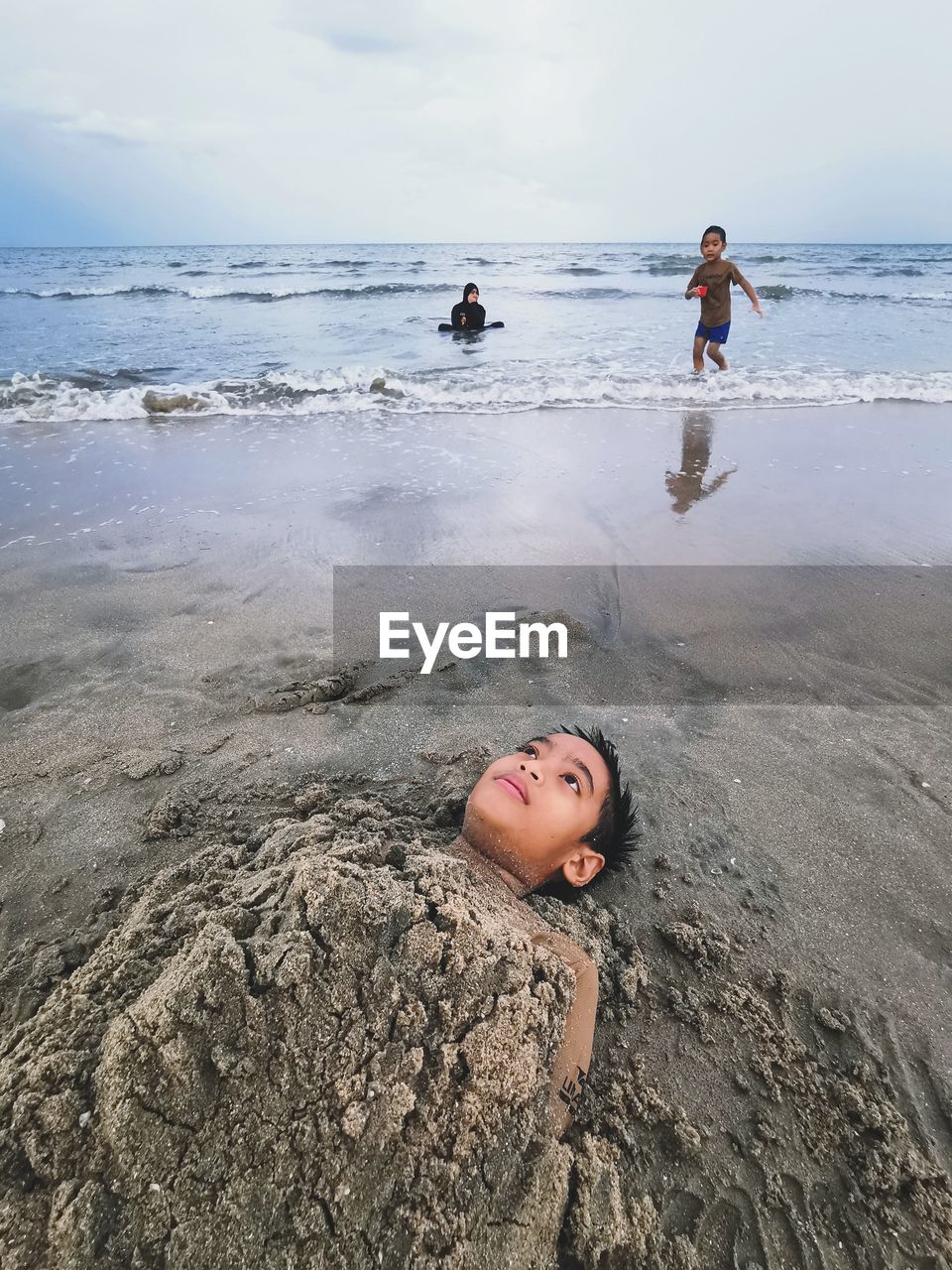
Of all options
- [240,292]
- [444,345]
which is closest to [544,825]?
[444,345]

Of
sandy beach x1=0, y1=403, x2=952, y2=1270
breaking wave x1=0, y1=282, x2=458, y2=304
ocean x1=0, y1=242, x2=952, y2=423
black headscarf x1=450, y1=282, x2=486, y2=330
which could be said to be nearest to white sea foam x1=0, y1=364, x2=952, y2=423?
ocean x1=0, y1=242, x2=952, y2=423

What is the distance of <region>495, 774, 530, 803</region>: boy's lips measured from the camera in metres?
2.07

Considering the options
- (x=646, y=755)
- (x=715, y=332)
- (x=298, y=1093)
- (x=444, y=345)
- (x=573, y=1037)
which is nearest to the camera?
(x=298, y=1093)

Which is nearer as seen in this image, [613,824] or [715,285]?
[613,824]

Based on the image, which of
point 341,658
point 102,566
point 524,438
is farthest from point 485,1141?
point 524,438

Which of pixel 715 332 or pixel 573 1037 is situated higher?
pixel 715 332

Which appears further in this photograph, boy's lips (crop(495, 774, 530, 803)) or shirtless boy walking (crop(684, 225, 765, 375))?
shirtless boy walking (crop(684, 225, 765, 375))

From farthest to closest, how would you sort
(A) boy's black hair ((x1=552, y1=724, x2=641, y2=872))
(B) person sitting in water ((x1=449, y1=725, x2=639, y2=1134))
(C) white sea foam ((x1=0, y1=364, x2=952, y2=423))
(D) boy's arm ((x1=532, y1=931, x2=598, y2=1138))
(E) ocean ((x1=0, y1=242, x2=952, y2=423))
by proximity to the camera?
(E) ocean ((x1=0, y1=242, x2=952, y2=423))
(C) white sea foam ((x1=0, y1=364, x2=952, y2=423))
(A) boy's black hair ((x1=552, y1=724, x2=641, y2=872))
(B) person sitting in water ((x1=449, y1=725, x2=639, y2=1134))
(D) boy's arm ((x1=532, y1=931, x2=598, y2=1138))

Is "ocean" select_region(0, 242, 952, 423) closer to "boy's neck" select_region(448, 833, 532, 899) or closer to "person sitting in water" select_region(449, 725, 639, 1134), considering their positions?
"person sitting in water" select_region(449, 725, 639, 1134)

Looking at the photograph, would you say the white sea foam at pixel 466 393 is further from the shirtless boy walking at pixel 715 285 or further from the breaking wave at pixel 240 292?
the breaking wave at pixel 240 292

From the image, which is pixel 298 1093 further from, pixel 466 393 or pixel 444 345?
pixel 444 345

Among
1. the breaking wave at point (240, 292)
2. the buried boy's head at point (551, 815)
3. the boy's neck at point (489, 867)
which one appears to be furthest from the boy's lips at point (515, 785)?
the breaking wave at point (240, 292)

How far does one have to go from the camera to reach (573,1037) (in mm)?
1627

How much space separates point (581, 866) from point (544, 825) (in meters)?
0.22
